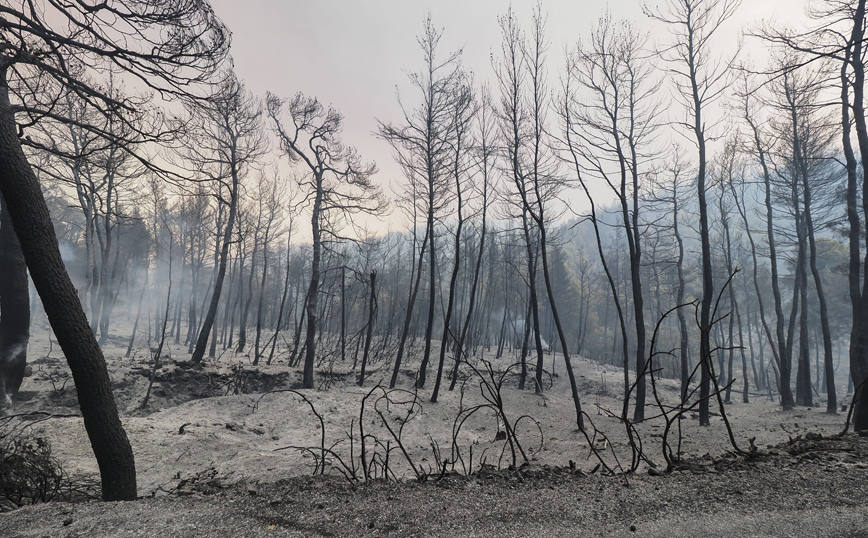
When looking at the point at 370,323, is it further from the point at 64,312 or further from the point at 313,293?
the point at 64,312

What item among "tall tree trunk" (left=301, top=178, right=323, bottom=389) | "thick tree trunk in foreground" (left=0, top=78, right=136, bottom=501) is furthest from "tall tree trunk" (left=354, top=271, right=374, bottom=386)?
"thick tree trunk in foreground" (left=0, top=78, right=136, bottom=501)

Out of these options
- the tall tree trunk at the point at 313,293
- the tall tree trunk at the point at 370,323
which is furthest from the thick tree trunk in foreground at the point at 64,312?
the tall tree trunk at the point at 313,293

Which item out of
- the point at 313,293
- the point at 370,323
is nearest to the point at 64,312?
the point at 370,323

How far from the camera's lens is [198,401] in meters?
9.34

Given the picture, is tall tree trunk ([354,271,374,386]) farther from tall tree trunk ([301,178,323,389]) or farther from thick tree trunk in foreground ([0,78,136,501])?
thick tree trunk in foreground ([0,78,136,501])

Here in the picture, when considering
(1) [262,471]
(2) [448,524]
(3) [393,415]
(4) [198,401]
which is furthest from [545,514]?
(4) [198,401]

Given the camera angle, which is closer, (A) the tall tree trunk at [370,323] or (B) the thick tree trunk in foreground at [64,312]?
(B) the thick tree trunk in foreground at [64,312]

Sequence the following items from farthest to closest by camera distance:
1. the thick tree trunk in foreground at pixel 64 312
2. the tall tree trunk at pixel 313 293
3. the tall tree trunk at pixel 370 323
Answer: the tall tree trunk at pixel 313 293 < the tall tree trunk at pixel 370 323 < the thick tree trunk in foreground at pixel 64 312

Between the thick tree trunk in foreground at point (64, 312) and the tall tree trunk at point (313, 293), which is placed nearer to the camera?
the thick tree trunk in foreground at point (64, 312)

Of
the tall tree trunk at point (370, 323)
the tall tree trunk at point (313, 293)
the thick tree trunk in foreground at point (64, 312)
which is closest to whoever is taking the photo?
the thick tree trunk in foreground at point (64, 312)

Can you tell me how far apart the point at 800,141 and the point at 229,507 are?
18129mm

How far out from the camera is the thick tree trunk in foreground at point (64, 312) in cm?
285

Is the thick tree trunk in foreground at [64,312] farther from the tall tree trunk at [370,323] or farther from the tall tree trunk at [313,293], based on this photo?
the tall tree trunk at [313,293]

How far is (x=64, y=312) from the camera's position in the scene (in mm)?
2955
